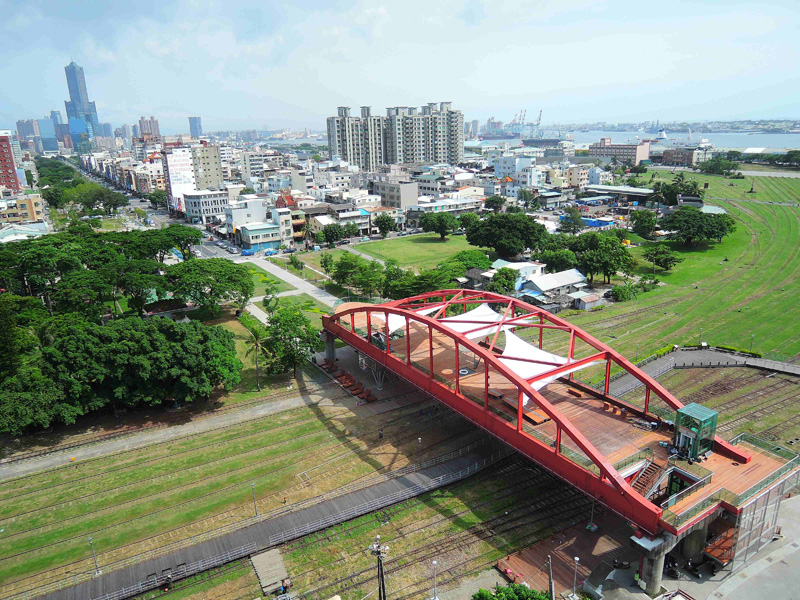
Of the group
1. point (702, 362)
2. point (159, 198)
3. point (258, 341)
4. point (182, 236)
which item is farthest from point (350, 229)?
point (159, 198)

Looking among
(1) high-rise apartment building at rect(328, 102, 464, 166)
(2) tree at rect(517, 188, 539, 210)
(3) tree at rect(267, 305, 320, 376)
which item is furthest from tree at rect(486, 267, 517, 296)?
(1) high-rise apartment building at rect(328, 102, 464, 166)

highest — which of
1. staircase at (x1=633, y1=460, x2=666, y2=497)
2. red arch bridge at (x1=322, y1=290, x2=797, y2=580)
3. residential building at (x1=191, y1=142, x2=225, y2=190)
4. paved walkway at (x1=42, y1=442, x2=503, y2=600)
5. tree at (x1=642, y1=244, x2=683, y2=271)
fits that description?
residential building at (x1=191, y1=142, x2=225, y2=190)

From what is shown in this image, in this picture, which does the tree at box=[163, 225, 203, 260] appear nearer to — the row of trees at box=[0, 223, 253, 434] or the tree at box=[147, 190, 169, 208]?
the row of trees at box=[0, 223, 253, 434]

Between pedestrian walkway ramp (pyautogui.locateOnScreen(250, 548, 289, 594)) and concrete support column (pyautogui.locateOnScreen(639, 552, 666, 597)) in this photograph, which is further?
pedestrian walkway ramp (pyautogui.locateOnScreen(250, 548, 289, 594))

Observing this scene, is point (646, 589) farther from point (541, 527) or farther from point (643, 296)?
point (643, 296)

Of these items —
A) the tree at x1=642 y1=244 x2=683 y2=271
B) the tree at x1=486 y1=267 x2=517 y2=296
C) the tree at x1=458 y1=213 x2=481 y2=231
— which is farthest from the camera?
the tree at x1=458 y1=213 x2=481 y2=231

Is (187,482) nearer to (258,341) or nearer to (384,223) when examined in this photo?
(258,341)

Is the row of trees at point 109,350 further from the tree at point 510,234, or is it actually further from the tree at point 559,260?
the tree at point 510,234
